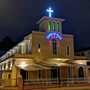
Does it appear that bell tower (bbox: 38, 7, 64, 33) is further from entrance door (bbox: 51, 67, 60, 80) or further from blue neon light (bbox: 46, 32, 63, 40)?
entrance door (bbox: 51, 67, 60, 80)

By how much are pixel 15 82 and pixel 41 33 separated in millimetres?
10155

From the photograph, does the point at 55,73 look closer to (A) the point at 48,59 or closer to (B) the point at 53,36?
(A) the point at 48,59

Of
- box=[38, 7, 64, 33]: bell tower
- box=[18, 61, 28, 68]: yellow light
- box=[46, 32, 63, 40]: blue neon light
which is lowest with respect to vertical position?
box=[18, 61, 28, 68]: yellow light

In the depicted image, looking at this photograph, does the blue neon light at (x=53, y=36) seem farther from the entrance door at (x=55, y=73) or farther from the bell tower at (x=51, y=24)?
the entrance door at (x=55, y=73)

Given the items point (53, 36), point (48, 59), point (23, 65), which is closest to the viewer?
point (23, 65)

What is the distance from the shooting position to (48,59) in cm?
3759

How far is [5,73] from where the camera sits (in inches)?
1432

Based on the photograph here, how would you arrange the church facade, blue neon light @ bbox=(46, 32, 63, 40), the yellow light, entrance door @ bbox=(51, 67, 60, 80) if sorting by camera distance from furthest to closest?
blue neon light @ bbox=(46, 32, 63, 40) < entrance door @ bbox=(51, 67, 60, 80) < the church facade < the yellow light

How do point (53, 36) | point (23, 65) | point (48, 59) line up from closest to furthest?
point (23, 65) < point (48, 59) < point (53, 36)

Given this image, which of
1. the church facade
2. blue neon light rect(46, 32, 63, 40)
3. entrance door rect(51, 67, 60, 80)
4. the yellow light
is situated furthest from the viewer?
blue neon light rect(46, 32, 63, 40)

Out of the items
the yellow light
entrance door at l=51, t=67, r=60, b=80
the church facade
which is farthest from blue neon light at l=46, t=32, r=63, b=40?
the yellow light

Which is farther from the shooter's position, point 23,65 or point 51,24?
point 51,24

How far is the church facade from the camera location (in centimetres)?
3544

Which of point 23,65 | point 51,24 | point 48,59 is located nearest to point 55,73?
point 48,59
